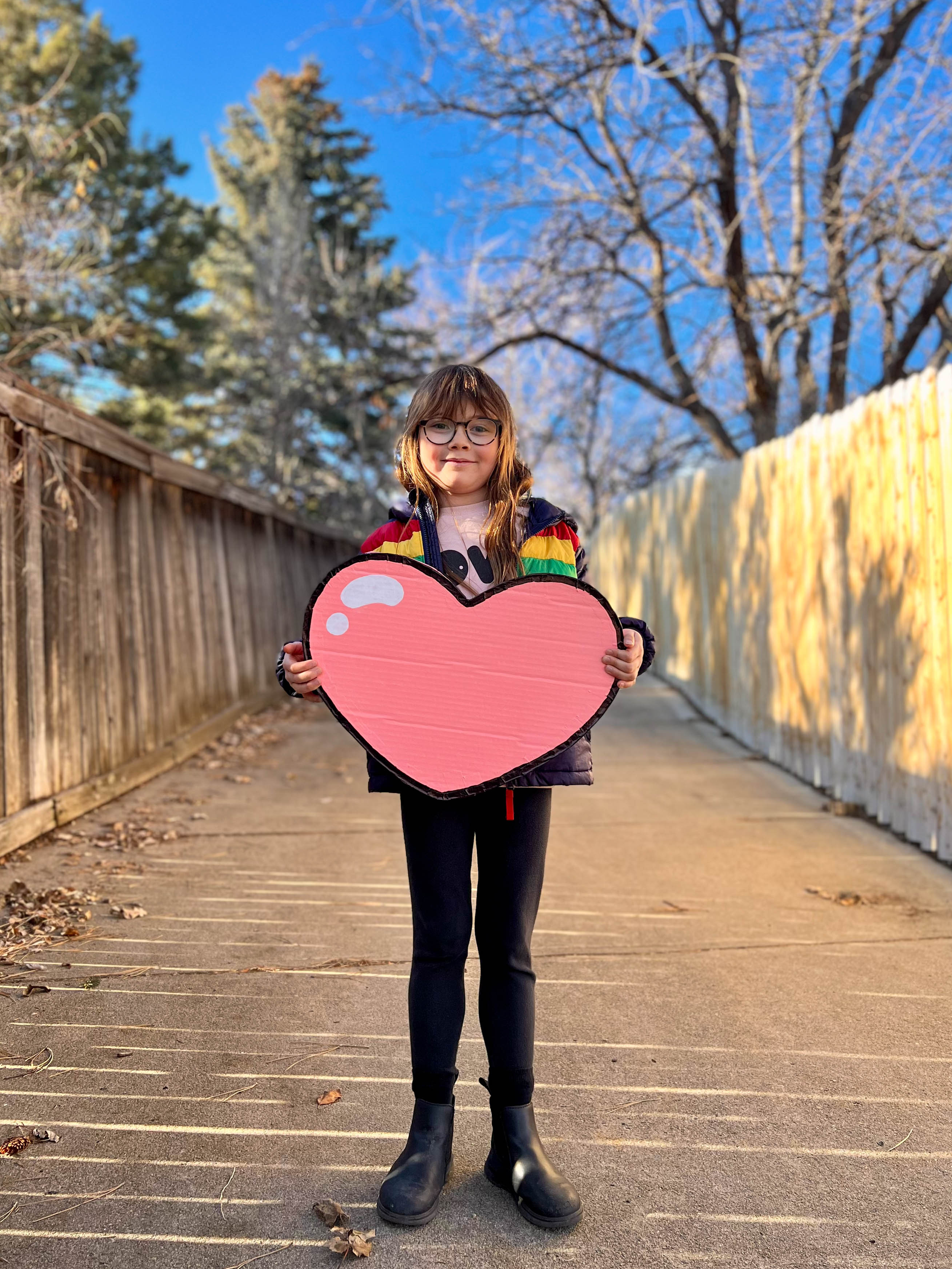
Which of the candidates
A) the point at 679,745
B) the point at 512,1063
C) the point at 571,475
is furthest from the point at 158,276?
the point at 512,1063

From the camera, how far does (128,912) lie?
3.69m

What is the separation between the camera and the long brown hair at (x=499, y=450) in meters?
2.20

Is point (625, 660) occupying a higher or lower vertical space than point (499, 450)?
lower

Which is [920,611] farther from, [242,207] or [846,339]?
[242,207]

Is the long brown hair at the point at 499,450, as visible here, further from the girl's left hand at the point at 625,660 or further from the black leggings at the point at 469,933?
the black leggings at the point at 469,933

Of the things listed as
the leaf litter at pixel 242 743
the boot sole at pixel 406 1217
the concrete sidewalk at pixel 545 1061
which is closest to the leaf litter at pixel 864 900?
the concrete sidewalk at pixel 545 1061

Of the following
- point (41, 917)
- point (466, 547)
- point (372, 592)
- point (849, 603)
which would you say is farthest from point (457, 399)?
point (849, 603)

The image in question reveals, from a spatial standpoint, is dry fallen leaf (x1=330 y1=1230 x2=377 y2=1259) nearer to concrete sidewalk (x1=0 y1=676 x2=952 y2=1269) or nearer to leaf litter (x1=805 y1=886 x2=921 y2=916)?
concrete sidewalk (x1=0 y1=676 x2=952 y2=1269)

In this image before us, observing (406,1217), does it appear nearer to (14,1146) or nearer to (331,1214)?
(331,1214)

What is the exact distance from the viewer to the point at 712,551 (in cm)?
927

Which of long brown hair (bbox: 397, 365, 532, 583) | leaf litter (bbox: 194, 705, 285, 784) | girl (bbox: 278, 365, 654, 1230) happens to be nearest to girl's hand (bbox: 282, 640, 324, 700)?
girl (bbox: 278, 365, 654, 1230)

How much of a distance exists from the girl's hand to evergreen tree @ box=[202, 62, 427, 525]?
22796 mm

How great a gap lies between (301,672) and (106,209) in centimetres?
1224

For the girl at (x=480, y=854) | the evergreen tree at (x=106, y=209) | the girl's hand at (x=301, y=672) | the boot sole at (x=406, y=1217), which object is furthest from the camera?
the evergreen tree at (x=106, y=209)
